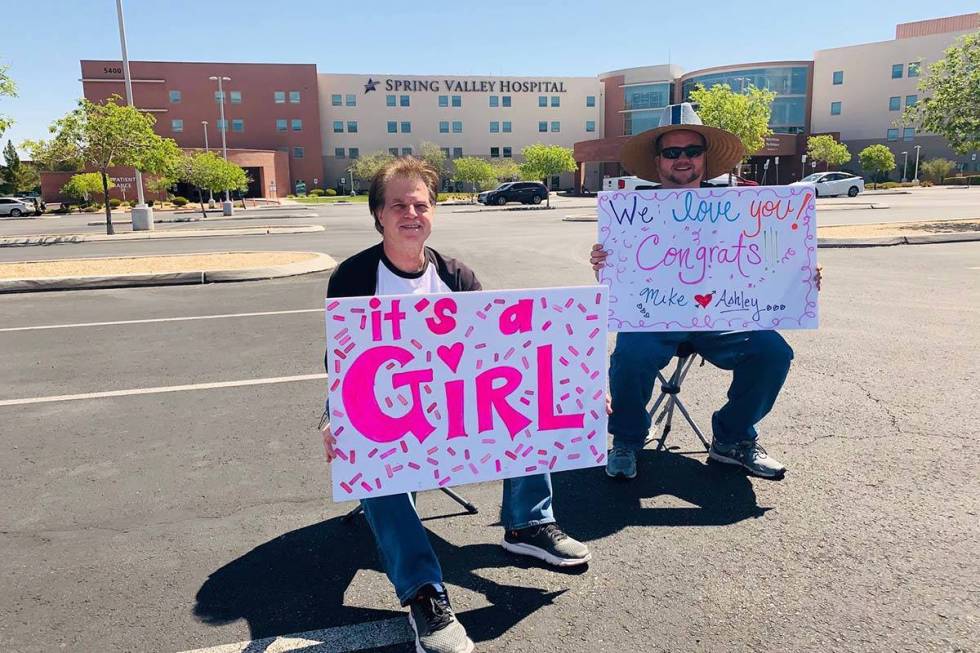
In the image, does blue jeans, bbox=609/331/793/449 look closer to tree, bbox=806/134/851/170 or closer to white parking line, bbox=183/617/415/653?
white parking line, bbox=183/617/415/653

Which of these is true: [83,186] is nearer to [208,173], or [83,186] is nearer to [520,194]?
[208,173]

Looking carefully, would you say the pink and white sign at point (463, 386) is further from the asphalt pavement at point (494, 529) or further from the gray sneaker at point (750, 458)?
the gray sneaker at point (750, 458)

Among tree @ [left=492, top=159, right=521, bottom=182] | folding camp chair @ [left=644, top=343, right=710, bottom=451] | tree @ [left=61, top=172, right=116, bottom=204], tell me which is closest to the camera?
folding camp chair @ [left=644, top=343, right=710, bottom=451]

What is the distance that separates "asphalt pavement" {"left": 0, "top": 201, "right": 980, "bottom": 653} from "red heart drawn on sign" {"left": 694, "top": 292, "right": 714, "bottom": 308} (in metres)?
1.01

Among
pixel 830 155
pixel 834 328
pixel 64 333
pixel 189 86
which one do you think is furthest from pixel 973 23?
pixel 64 333

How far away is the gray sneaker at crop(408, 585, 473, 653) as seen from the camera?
8.16 ft

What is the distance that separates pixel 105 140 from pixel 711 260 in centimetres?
2550

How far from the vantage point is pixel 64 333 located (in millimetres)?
8219

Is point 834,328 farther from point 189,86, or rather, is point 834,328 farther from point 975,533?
point 189,86

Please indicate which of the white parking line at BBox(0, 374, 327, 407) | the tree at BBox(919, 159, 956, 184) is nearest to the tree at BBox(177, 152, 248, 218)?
the white parking line at BBox(0, 374, 327, 407)

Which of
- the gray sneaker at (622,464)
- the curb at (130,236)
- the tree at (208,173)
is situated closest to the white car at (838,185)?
the curb at (130,236)

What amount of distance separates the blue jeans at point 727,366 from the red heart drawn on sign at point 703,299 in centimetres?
22

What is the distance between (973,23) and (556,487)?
9689cm

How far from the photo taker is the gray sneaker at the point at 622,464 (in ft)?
12.9
